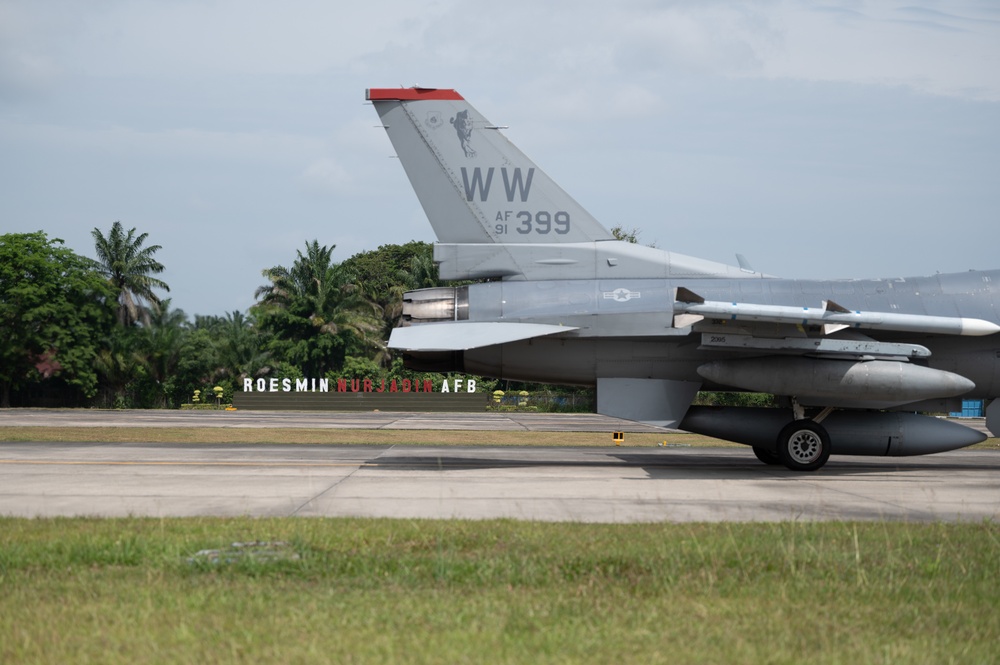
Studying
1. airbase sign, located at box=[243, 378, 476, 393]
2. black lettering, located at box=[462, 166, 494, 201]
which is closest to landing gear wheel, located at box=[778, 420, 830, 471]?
black lettering, located at box=[462, 166, 494, 201]

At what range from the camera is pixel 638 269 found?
56.6 ft

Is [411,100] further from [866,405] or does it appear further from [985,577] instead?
[985,577]

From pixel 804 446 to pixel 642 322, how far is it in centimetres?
351

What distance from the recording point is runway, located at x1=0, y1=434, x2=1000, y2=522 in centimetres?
1088

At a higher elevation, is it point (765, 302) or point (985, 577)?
point (765, 302)

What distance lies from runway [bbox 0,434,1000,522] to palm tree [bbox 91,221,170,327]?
4128 centimetres

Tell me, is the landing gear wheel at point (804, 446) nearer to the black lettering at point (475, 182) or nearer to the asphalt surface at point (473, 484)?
the asphalt surface at point (473, 484)

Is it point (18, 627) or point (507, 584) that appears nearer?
point (18, 627)

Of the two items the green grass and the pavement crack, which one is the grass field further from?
the pavement crack

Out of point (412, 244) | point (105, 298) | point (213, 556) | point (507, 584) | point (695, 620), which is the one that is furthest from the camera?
point (412, 244)

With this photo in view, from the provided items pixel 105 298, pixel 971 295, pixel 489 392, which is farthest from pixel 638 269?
pixel 105 298

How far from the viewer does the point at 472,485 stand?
1363 centimetres

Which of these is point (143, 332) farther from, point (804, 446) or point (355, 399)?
point (804, 446)

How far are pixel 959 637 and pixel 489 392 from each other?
172ft
